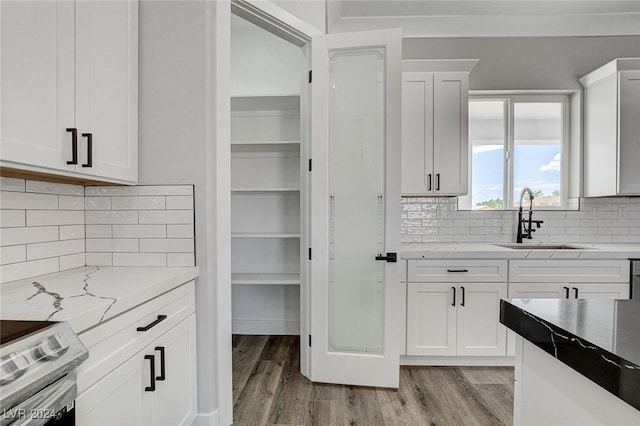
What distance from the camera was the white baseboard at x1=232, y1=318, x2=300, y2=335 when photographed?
127 inches

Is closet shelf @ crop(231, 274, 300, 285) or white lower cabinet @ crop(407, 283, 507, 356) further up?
closet shelf @ crop(231, 274, 300, 285)

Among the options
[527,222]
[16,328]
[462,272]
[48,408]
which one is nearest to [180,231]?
[16,328]

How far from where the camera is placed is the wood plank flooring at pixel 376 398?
1921 millimetres

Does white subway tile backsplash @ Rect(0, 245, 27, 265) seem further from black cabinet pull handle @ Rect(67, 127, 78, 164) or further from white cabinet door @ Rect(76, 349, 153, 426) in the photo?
white cabinet door @ Rect(76, 349, 153, 426)

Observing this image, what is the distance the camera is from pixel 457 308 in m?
2.52

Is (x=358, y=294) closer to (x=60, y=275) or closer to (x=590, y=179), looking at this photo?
(x=60, y=275)

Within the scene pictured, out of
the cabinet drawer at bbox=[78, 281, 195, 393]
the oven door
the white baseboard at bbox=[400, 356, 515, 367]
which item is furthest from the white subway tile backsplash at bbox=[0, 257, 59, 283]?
the white baseboard at bbox=[400, 356, 515, 367]

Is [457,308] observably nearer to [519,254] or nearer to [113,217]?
[519,254]

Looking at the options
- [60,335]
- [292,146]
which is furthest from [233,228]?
[60,335]

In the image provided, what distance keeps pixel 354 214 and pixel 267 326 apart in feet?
5.30

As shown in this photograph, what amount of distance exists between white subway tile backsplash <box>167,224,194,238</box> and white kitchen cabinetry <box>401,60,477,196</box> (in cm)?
176

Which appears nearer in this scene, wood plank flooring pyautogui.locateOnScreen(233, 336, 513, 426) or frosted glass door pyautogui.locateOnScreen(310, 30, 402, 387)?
wood plank flooring pyautogui.locateOnScreen(233, 336, 513, 426)

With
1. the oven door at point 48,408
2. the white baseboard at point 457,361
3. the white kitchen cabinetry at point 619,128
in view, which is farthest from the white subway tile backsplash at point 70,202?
the white kitchen cabinetry at point 619,128

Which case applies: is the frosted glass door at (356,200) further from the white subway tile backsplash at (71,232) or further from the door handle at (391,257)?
the white subway tile backsplash at (71,232)
